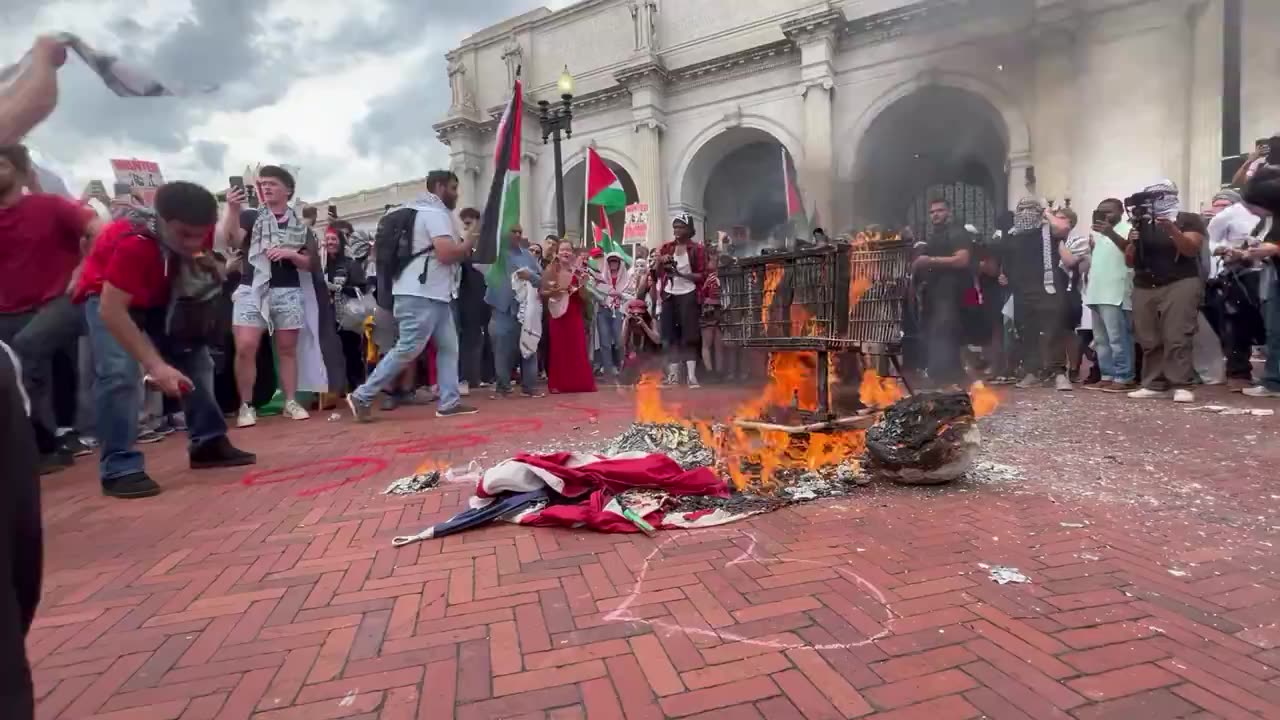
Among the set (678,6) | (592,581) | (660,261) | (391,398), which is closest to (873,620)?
(592,581)

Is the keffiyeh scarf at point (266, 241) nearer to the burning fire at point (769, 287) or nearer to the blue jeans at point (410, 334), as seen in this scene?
the blue jeans at point (410, 334)

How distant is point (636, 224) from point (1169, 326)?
899 cm

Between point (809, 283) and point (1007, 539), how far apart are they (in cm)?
222

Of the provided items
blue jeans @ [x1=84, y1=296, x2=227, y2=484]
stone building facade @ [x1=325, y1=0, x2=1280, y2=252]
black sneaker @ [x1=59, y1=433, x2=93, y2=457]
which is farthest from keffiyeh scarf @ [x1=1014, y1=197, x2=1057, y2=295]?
black sneaker @ [x1=59, y1=433, x2=93, y2=457]

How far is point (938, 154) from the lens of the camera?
54.0 feet

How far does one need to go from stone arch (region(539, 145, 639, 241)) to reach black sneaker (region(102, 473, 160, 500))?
16.7 meters

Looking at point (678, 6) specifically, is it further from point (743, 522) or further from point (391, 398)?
point (743, 522)

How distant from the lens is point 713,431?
435 cm

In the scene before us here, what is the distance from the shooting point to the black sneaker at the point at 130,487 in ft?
12.1

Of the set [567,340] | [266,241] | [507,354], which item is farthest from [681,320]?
[266,241]

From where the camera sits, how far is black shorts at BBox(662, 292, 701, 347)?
27.1ft

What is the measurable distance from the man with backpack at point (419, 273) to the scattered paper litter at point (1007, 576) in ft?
15.7

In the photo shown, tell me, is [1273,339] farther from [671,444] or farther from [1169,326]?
[671,444]

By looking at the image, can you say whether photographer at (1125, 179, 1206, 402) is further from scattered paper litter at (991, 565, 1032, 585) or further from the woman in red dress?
the woman in red dress
